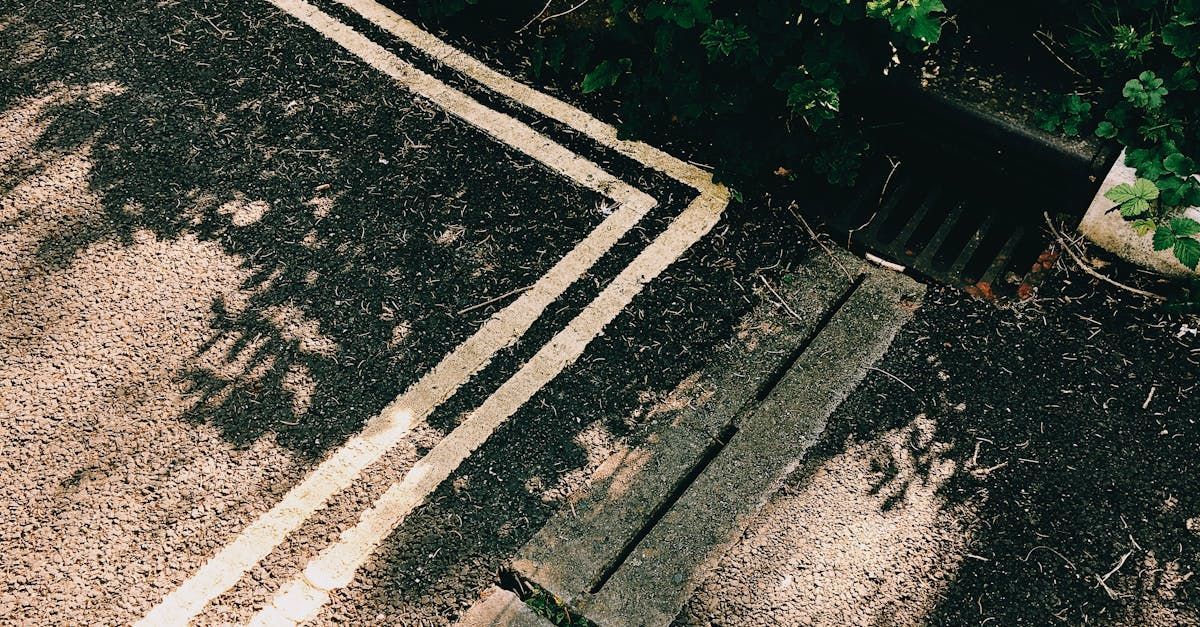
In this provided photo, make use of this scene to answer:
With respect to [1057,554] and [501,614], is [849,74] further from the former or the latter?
[501,614]

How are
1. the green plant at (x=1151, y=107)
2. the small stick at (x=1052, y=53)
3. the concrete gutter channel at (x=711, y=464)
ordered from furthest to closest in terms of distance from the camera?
the small stick at (x=1052, y=53), the green plant at (x=1151, y=107), the concrete gutter channel at (x=711, y=464)

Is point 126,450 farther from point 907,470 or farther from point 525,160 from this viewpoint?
point 907,470

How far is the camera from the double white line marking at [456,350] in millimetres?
3133

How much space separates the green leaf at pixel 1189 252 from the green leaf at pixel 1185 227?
0.14 ft

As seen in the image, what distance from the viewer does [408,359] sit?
3.70 metres

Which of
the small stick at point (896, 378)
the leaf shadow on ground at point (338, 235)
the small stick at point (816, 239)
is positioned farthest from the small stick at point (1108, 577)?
the leaf shadow on ground at point (338, 235)

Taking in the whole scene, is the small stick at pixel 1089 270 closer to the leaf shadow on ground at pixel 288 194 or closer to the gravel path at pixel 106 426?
the leaf shadow on ground at pixel 288 194

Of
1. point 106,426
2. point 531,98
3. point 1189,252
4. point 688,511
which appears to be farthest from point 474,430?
point 1189,252

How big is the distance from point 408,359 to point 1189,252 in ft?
10.2

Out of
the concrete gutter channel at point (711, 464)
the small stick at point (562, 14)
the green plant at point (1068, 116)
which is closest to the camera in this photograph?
the concrete gutter channel at point (711, 464)

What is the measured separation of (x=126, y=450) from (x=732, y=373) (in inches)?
93.9

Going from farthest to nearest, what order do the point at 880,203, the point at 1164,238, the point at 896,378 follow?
the point at 880,203 → the point at 896,378 → the point at 1164,238

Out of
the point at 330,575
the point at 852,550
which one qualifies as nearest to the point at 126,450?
the point at 330,575

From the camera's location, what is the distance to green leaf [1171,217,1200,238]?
3506mm
